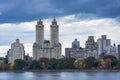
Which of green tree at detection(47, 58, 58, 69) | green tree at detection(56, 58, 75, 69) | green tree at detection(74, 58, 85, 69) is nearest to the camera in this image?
green tree at detection(74, 58, 85, 69)

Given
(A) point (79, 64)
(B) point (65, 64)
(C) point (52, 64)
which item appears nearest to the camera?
(A) point (79, 64)

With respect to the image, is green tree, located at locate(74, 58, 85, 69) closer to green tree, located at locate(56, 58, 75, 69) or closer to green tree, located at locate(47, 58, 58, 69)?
green tree, located at locate(56, 58, 75, 69)

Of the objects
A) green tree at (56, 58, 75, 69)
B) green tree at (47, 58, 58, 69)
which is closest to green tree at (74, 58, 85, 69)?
green tree at (56, 58, 75, 69)

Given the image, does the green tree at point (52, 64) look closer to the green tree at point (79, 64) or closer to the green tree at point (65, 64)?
the green tree at point (65, 64)

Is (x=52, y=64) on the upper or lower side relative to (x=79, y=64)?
upper

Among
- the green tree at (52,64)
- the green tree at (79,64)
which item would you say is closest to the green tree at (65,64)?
the green tree at (79,64)

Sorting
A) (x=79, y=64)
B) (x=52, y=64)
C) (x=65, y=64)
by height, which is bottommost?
(x=79, y=64)

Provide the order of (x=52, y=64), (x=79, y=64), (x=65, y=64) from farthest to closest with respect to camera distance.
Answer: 1. (x=52, y=64)
2. (x=65, y=64)
3. (x=79, y=64)

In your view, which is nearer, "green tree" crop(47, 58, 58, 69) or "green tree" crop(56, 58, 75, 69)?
"green tree" crop(56, 58, 75, 69)

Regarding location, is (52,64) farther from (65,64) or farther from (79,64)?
(79,64)

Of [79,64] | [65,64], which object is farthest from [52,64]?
[79,64]

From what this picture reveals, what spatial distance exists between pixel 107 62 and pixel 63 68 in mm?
17788

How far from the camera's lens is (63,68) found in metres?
190

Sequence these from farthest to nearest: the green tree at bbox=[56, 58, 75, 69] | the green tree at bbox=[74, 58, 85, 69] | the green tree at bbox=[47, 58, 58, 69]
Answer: the green tree at bbox=[47, 58, 58, 69]
the green tree at bbox=[56, 58, 75, 69]
the green tree at bbox=[74, 58, 85, 69]
